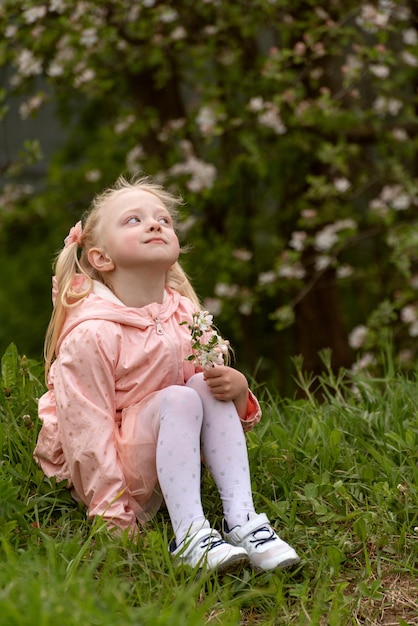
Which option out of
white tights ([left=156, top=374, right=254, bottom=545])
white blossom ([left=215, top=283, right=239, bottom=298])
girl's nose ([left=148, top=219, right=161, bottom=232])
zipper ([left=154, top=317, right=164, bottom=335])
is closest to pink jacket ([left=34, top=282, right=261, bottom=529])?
zipper ([left=154, top=317, right=164, bottom=335])

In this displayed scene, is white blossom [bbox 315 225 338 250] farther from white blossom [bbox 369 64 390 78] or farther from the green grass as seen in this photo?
the green grass

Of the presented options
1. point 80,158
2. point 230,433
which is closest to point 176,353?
point 230,433

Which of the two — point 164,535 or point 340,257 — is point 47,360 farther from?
point 340,257

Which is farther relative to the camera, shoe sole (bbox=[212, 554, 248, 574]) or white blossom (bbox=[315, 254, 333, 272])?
white blossom (bbox=[315, 254, 333, 272])

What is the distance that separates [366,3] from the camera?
4.91 m

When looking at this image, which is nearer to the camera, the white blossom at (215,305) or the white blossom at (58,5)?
the white blossom at (58,5)

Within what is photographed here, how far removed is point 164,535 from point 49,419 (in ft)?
1.61

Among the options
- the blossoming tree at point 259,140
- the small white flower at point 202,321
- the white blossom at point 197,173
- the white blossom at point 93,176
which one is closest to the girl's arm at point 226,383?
the small white flower at point 202,321

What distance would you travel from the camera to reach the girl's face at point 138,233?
2.62 meters

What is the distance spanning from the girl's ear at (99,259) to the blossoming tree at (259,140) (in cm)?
174

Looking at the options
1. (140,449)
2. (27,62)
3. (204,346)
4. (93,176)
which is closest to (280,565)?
(140,449)

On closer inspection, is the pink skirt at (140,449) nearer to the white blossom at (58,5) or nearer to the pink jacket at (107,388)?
the pink jacket at (107,388)

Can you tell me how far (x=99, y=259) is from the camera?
2.72m

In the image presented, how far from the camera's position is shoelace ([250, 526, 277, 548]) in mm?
2365
